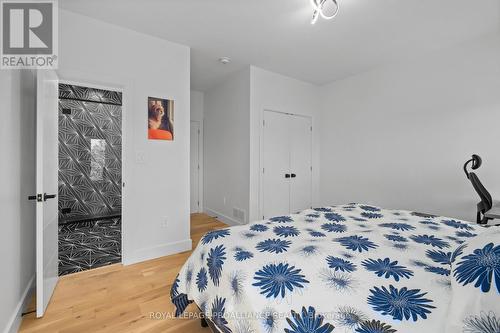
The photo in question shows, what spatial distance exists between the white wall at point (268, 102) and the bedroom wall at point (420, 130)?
414 millimetres

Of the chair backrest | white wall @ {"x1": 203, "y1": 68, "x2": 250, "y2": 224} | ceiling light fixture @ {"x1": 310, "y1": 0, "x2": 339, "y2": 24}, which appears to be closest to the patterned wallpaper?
white wall @ {"x1": 203, "y1": 68, "x2": 250, "y2": 224}

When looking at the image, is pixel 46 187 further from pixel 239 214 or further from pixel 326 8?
pixel 326 8

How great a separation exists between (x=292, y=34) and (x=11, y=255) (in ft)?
10.8

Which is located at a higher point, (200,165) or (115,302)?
(200,165)

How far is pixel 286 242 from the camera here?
137 centimetres

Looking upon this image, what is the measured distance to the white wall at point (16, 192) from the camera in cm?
147

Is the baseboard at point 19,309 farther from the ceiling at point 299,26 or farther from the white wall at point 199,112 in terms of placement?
the white wall at point 199,112

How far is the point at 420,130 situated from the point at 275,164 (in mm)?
2147

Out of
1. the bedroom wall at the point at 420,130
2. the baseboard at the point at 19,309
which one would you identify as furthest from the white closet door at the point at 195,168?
the baseboard at the point at 19,309

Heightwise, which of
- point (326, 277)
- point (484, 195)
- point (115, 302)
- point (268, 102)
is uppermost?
point (268, 102)

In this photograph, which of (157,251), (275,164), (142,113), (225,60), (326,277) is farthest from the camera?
(275,164)

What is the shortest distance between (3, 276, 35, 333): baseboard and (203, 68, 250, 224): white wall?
2.55 meters

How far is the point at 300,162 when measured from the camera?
425 centimetres

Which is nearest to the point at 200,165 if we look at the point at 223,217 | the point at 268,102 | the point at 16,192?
the point at 223,217
